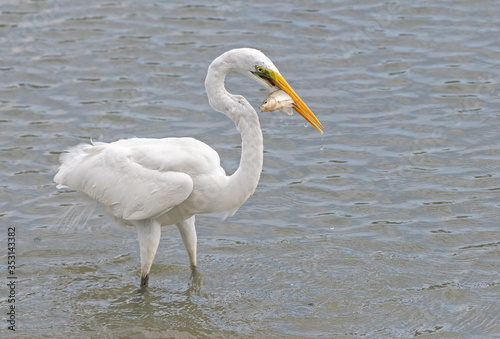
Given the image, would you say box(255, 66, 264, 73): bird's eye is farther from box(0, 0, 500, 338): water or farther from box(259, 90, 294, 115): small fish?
box(0, 0, 500, 338): water

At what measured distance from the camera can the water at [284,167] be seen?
26.2ft

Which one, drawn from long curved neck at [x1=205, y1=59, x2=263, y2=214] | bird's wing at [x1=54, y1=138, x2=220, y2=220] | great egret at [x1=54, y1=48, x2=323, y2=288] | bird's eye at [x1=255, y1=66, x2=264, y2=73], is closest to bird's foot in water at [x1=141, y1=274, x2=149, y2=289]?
great egret at [x1=54, y1=48, x2=323, y2=288]

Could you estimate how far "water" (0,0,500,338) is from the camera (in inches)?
314

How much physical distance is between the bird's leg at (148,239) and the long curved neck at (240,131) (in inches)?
30.6

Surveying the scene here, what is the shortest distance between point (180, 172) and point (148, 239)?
78cm

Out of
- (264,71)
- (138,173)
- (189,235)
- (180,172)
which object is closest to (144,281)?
(189,235)

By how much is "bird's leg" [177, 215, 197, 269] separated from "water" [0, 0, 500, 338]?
290mm

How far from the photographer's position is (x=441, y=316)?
25.2 feet

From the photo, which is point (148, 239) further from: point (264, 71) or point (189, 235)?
point (264, 71)

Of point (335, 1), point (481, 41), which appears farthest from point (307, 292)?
point (335, 1)

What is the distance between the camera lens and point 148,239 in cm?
807

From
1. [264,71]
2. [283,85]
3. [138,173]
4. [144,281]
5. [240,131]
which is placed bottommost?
[144,281]

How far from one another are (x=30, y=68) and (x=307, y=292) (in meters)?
6.56

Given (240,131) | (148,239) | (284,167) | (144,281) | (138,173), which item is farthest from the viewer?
(284,167)
